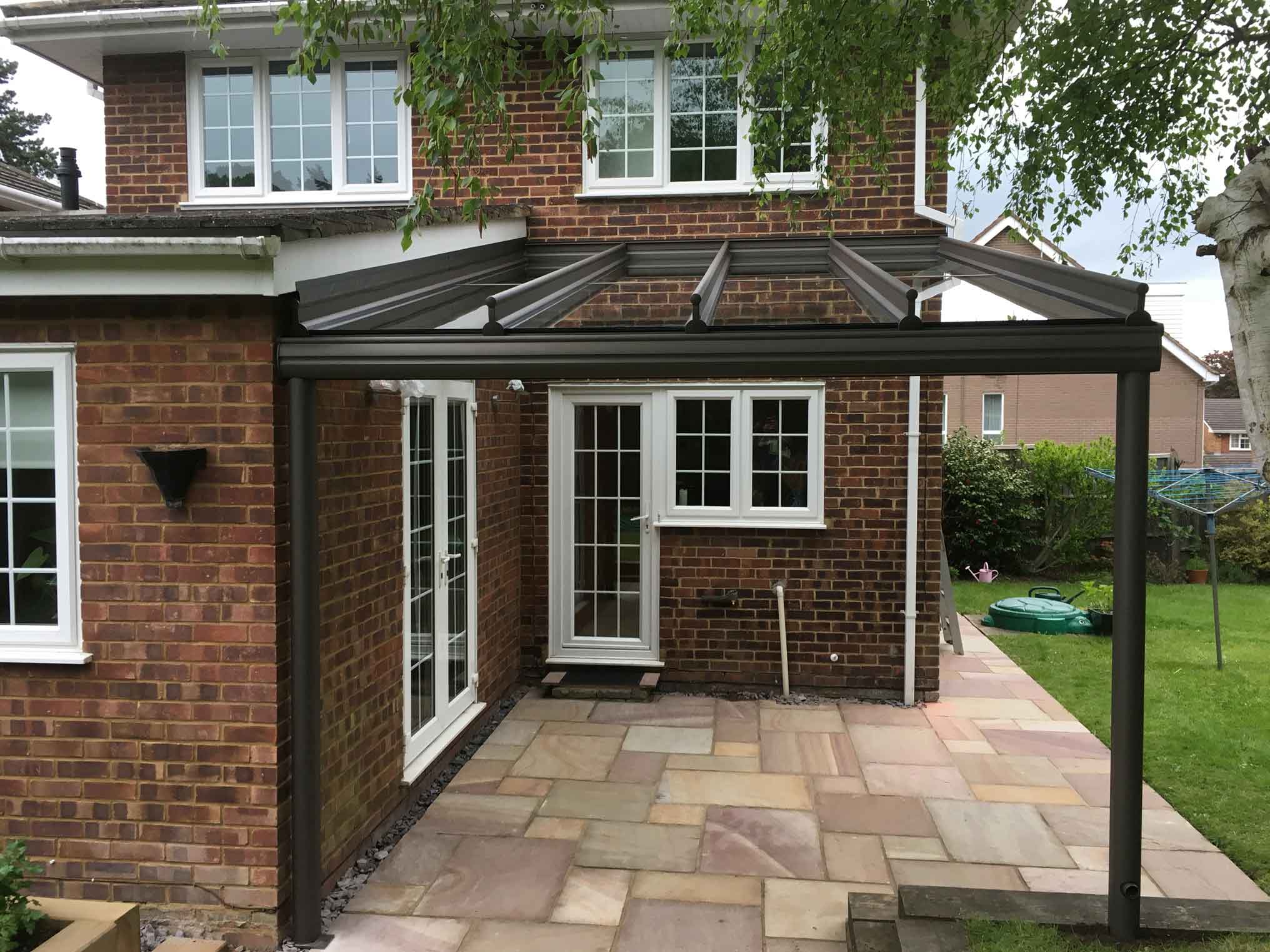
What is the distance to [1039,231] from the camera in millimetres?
6332

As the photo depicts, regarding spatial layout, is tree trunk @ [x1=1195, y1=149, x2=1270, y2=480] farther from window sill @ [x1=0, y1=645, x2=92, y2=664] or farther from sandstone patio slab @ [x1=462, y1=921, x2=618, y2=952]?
window sill @ [x1=0, y1=645, x2=92, y2=664]

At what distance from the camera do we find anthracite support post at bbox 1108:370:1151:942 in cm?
342

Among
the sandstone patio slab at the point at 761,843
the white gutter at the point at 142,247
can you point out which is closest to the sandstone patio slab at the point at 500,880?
the sandstone patio slab at the point at 761,843

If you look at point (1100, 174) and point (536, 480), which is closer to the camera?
point (1100, 174)

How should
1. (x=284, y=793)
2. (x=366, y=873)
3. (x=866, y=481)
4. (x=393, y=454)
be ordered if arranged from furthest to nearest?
(x=866, y=481) → (x=393, y=454) → (x=366, y=873) → (x=284, y=793)

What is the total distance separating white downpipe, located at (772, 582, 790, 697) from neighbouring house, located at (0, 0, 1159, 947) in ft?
0.25

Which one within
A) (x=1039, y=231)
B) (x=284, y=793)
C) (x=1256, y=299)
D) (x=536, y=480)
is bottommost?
(x=284, y=793)

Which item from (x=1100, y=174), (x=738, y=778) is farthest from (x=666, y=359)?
(x=1100, y=174)

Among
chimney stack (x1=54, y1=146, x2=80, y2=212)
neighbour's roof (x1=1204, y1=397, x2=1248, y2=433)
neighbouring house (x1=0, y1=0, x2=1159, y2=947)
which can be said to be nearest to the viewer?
neighbouring house (x1=0, y1=0, x2=1159, y2=947)

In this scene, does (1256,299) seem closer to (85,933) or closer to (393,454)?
(393,454)

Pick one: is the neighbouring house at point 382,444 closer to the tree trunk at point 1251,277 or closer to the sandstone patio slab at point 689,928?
the tree trunk at point 1251,277

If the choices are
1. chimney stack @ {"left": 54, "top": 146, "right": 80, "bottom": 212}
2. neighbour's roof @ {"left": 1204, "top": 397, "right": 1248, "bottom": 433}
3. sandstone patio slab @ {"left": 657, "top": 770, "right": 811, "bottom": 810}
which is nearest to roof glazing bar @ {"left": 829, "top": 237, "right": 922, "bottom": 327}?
sandstone patio slab @ {"left": 657, "top": 770, "right": 811, "bottom": 810}

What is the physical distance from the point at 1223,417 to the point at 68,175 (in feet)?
136

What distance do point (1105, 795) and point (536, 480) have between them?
4527 millimetres
